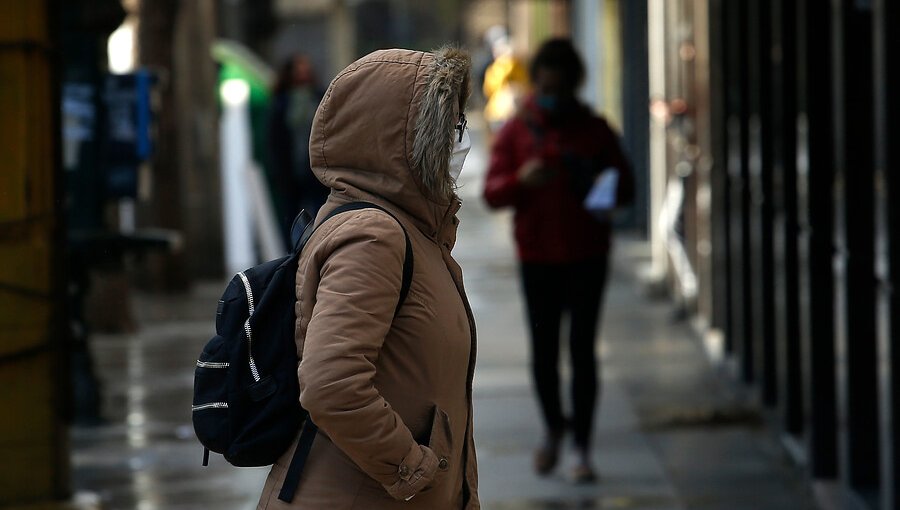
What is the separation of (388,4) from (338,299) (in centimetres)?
6340

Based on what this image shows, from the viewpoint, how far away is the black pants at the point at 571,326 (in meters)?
6.45

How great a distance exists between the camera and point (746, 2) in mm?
8297

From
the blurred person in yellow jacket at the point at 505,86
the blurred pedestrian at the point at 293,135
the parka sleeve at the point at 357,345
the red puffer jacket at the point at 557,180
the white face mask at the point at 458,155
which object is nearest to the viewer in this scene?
the parka sleeve at the point at 357,345

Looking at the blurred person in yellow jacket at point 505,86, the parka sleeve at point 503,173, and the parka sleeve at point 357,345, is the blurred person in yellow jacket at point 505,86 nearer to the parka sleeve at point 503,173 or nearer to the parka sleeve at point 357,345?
the parka sleeve at point 503,173

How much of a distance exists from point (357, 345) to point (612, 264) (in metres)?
12.9

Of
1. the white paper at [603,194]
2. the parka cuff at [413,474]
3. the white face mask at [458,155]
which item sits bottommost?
the parka cuff at [413,474]

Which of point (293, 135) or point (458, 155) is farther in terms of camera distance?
point (293, 135)

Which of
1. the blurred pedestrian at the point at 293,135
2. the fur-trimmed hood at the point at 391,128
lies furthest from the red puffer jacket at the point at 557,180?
the blurred pedestrian at the point at 293,135

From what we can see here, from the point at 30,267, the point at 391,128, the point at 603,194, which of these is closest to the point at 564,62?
the point at 603,194

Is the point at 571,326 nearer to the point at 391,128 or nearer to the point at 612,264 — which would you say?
the point at 391,128

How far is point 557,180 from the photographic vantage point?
650 centimetres

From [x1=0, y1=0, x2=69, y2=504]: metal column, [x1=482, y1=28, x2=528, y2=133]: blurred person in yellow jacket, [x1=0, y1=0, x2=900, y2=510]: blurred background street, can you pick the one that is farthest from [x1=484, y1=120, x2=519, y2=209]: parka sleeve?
[x1=482, y1=28, x2=528, y2=133]: blurred person in yellow jacket

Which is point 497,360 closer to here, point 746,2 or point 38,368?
point 746,2

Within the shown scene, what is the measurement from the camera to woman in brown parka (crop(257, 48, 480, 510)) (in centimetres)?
270
